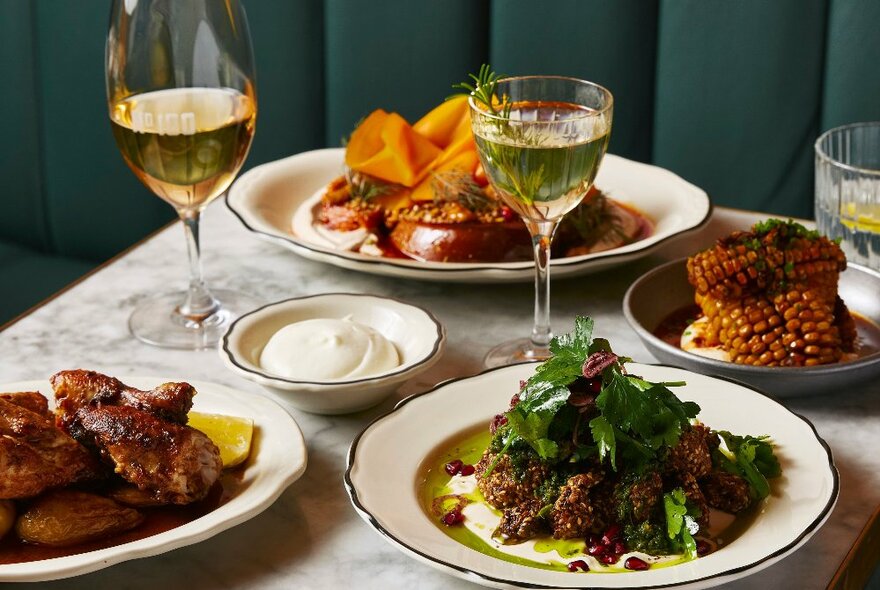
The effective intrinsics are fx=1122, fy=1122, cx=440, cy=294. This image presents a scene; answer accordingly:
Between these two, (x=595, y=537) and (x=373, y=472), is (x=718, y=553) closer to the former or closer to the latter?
(x=595, y=537)

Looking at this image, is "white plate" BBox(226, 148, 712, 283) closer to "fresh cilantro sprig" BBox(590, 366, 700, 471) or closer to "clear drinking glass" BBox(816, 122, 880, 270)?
"clear drinking glass" BBox(816, 122, 880, 270)

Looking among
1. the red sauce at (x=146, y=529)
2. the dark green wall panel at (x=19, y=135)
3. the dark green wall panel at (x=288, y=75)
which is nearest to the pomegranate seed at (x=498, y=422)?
the red sauce at (x=146, y=529)

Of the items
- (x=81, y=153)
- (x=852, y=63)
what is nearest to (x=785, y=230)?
(x=852, y=63)

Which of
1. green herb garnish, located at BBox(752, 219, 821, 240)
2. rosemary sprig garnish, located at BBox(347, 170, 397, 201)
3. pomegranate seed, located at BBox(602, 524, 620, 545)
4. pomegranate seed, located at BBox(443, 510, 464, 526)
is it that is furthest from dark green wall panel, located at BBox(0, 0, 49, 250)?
pomegranate seed, located at BBox(602, 524, 620, 545)

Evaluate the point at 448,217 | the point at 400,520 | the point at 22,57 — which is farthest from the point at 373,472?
the point at 22,57

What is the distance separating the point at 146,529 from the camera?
0.98m

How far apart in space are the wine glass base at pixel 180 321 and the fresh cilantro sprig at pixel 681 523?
2.21ft

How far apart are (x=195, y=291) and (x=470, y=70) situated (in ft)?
3.80

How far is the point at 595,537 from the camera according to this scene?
37.9 inches

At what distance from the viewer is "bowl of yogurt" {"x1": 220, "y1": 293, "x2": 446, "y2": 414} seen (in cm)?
119

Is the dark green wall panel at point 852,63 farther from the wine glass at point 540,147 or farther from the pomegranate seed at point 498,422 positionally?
the pomegranate seed at point 498,422

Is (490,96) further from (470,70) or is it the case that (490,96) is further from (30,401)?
(470,70)

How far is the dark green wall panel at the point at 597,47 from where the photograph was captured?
2.34 meters

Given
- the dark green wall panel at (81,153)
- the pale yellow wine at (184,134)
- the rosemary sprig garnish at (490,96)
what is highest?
the rosemary sprig garnish at (490,96)
